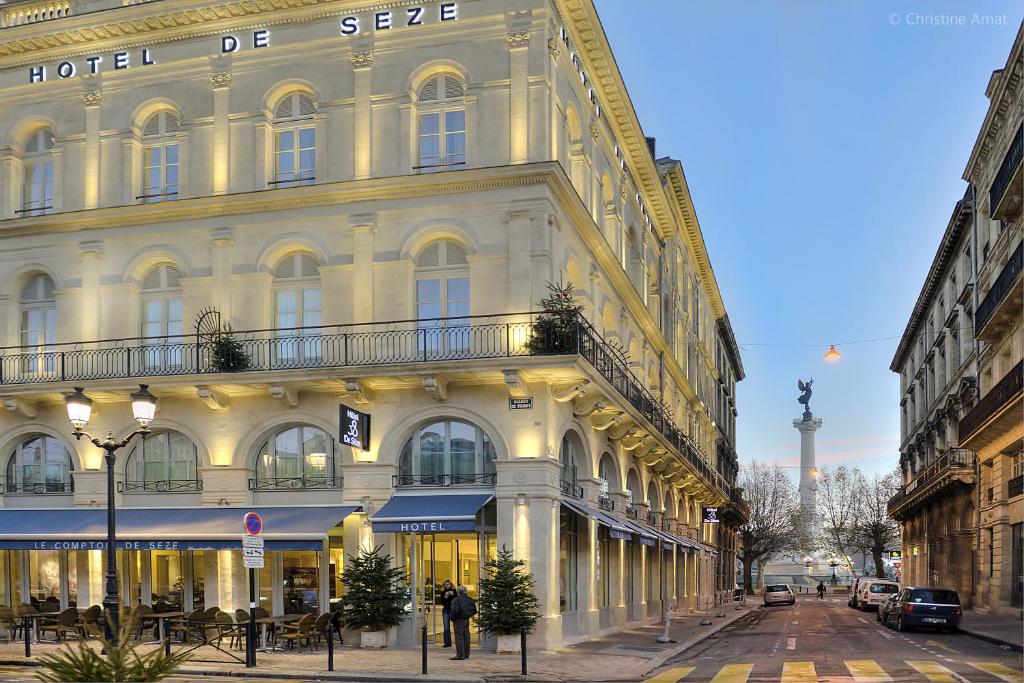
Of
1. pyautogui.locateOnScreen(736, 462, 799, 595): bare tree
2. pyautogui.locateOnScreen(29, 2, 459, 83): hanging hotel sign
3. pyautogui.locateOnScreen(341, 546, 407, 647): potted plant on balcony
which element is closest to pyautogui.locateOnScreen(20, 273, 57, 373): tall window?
pyautogui.locateOnScreen(29, 2, 459, 83): hanging hotel sign

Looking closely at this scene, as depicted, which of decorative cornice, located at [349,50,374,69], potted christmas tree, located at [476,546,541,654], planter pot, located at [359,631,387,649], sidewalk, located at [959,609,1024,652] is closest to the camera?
potted christmas tree, located at [476,546,541,654]

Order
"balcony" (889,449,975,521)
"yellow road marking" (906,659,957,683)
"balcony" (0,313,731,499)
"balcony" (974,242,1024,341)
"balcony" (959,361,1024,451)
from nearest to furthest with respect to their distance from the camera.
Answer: "yellow road marking" (906,659,957,683), "balcony" (0,313,731,499), "balcony" (959,361,1024,451), "balcony" (974,242,1024,341), "balcony" (889,449,975,521)

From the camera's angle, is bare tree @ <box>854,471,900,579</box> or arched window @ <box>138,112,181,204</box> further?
bare tree @ <box>854,471,900,579</box>

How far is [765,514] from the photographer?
10650cm

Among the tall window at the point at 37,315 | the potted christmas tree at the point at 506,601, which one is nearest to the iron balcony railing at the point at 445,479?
the potted christmas tree at the point at 506,601

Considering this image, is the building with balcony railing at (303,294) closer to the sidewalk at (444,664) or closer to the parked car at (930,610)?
the sidewalk at (444,664)

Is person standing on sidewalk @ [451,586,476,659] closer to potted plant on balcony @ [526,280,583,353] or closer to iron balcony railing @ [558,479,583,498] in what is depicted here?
iron balcony railing @ [558,479,583,498]

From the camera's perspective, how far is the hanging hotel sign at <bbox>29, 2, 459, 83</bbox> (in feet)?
88.1

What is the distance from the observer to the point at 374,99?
26906 mm

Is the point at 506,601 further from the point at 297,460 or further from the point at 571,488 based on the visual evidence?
the point at 297,460

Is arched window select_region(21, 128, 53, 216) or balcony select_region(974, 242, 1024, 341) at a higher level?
arched window select_region(21, 128, 53, 216)

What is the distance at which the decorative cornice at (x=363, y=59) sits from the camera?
27031mm

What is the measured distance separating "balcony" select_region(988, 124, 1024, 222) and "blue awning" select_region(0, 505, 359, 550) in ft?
73.5

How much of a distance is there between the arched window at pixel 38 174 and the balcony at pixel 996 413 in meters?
26.4
